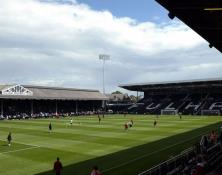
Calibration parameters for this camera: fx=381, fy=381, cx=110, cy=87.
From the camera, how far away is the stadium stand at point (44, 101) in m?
95.9

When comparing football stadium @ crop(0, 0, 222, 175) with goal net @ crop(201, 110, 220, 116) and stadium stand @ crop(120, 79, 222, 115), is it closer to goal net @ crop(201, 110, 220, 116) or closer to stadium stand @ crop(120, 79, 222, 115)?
goal net @ crop(201, 110, 220, 116)

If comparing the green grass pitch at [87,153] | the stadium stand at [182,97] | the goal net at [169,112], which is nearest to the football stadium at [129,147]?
the green grass pitch at [87,153]

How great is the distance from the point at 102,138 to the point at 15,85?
194 ft

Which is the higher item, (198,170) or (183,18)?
(183,18)

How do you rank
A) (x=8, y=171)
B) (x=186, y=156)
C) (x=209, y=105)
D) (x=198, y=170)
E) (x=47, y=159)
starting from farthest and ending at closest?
(x=209, y=105)
(x=47, y=159)
(x=8, y=171)
(x=186, y=156)
(x=198, y=170)

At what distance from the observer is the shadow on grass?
24408 millimetres

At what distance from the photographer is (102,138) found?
41406 mm

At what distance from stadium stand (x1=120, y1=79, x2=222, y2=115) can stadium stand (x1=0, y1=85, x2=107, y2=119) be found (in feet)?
41.6

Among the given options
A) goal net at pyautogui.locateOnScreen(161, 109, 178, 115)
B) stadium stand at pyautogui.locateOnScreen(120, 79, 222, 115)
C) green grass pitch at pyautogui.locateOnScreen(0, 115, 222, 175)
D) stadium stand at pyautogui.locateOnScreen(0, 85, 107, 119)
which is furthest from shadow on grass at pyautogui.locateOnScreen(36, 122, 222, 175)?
stadium stand at pyautogui.locateOnScreen(0, 85, 107, 119)

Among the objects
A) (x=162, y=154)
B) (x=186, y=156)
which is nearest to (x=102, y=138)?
(x=162, y=154)

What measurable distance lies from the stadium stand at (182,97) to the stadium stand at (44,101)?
12687mm

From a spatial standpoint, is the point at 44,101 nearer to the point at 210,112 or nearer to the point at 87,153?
the point at 210,112

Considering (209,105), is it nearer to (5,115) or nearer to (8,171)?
(5,115)

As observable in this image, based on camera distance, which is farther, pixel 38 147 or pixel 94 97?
pixel 94 97
